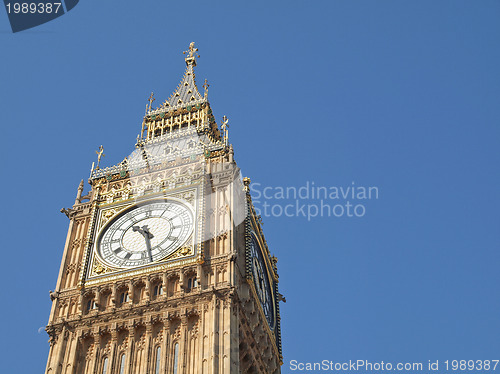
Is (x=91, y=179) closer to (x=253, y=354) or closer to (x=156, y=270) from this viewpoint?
(x=156, y=270)

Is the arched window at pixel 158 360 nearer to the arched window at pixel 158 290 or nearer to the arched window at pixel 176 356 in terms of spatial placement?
the arched window at pixel 176 356

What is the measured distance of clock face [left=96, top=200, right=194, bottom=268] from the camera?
57000 mm

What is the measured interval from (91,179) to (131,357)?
54.3 ft

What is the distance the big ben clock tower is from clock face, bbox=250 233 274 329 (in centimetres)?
11

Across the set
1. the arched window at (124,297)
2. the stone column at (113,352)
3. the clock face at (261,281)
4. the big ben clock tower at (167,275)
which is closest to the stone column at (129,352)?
the big ben clock tower at (167,275)

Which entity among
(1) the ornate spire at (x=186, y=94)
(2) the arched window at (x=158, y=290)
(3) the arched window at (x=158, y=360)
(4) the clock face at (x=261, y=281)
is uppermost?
(1) the ornate spire at (x=186, y=94)

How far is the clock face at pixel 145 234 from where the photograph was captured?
5700 cm

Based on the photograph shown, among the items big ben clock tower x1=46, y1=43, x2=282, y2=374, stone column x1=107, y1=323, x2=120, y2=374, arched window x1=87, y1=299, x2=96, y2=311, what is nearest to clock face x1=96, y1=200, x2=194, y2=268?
big ben clock tower x1=46, y1=43, x2=282, y2=374

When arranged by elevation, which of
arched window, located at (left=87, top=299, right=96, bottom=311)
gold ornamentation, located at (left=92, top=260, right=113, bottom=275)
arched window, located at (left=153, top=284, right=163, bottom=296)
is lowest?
arched window, located at (left=87, top=299, right=96, bottom=311)

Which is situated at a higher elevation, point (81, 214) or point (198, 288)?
point (81, 214)

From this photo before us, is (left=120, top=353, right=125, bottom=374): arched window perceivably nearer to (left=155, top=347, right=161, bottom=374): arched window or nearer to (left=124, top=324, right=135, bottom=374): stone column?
(left=124, top=324, right=135, bottom=374): stone column

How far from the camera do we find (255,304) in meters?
57.3

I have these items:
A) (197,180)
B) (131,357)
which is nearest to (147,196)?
(197,180)

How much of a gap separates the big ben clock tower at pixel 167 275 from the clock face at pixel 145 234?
0.07 metres
